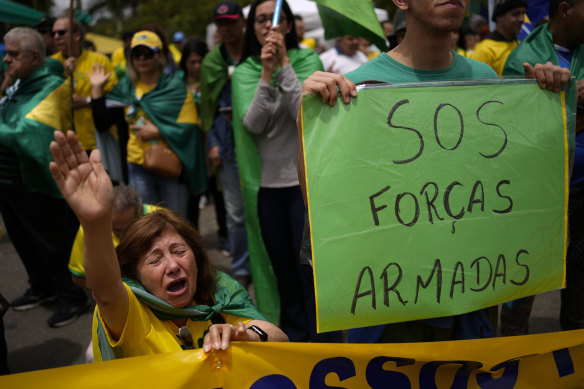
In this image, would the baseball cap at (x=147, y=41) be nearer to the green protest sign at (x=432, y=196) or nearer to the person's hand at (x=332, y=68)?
the person's hand at (x=332, y=68)

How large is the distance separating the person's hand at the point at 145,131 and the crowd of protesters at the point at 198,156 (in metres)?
0.01

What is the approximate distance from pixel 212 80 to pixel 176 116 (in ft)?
1.28

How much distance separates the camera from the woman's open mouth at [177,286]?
1943 millimetres

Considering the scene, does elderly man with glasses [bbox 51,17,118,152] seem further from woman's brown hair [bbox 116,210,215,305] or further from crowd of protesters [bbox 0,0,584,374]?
woman's brown hair [bbox 116,210,215,305]

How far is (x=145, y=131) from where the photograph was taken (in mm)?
4211

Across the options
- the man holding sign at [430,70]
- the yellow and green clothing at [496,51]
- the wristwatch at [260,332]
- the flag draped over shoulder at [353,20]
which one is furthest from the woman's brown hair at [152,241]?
the yellow and green clothing at [496,51]

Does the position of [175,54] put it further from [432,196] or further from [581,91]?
[432,196]

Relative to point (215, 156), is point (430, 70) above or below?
above

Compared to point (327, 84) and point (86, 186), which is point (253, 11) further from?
point (86, 186)

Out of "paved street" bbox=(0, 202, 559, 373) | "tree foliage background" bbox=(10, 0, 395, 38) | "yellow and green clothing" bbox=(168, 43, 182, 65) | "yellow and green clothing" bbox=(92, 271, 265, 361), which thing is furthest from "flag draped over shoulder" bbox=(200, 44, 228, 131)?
"tree foliage background" bbox=(10, 0, 395, 38)

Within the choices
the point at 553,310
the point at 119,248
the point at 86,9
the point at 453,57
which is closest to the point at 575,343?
the point at 453,57

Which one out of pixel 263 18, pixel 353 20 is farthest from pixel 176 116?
pixel 353 20

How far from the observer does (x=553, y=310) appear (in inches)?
153

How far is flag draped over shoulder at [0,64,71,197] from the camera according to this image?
389cm
